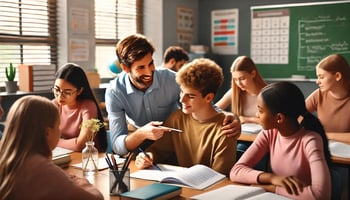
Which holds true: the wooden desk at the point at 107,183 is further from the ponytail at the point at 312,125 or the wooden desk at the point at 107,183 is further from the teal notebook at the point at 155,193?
the ponytail at the point at 312,125

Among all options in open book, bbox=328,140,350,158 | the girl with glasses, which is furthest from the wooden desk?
open book, bbox=328,140,350,158

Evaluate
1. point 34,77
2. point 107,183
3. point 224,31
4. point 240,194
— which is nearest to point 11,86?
point 34,77

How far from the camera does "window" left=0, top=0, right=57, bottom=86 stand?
3.96 meters

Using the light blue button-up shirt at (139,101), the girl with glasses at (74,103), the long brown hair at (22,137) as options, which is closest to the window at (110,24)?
the girl with glasses at (74,103)

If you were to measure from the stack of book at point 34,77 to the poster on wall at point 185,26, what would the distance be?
2214 mm

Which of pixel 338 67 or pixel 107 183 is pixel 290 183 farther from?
pixel 338 67

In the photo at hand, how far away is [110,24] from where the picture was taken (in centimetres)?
521

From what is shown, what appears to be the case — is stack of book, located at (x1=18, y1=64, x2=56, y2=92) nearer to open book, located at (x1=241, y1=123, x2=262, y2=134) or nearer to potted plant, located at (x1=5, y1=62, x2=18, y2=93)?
potted plant, located at (x1=5, y1=62, x2=18, y2=93)

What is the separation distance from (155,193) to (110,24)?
393 centimetres

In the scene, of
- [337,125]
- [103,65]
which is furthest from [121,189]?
[103,65]

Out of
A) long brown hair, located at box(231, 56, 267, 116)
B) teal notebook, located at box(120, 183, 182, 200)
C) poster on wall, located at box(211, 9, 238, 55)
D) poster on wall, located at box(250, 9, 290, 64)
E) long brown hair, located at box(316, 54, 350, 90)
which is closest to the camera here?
teal notebook, located at box(120, 183, 182, 200)

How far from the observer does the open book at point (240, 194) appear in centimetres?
158

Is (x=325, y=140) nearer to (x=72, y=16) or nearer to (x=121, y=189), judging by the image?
(x=121, y=189)

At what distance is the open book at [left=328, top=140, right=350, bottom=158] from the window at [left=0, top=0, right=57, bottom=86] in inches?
113
